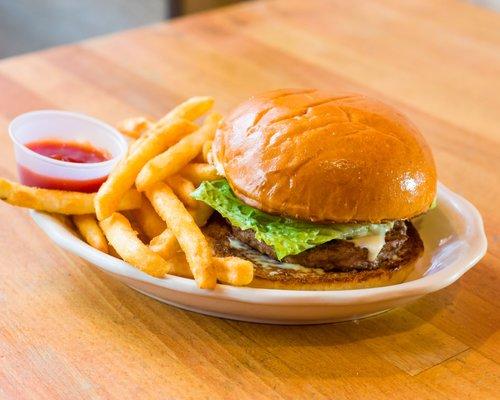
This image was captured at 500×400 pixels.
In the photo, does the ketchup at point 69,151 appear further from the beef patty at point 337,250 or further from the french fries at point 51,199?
the beef patty at point 337,250

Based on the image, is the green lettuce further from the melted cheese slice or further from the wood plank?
the wood plank

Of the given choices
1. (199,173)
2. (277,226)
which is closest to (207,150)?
(199,173)

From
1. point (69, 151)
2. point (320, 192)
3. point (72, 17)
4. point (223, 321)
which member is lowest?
point (72, 17)

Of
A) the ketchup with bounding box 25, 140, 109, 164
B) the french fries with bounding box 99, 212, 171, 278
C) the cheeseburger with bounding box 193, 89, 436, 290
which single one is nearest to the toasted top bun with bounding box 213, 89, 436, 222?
the cheeseburger with bounding box 193, 89, 436, 290

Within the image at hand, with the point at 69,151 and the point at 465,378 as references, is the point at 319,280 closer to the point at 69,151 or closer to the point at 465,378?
the point at 465,378

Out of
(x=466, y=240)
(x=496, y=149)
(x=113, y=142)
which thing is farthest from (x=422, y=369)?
(x=496, y=149)
